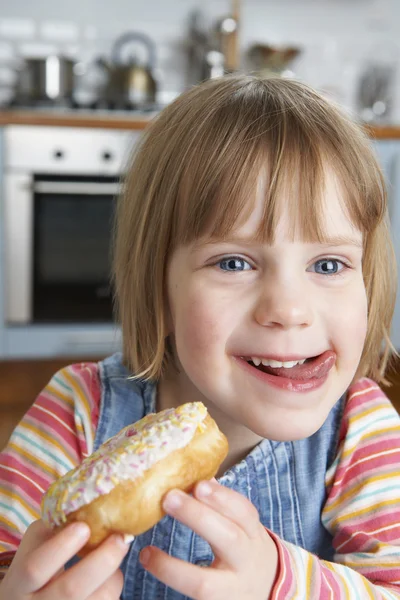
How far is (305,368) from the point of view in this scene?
88 centimetres

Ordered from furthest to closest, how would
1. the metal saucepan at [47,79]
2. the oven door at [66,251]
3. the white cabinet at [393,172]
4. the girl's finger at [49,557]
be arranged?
the metal saucepan at [47,79], the white cabinet at [393,172], the oven door at [66,251], the girl's finger at [49,557]

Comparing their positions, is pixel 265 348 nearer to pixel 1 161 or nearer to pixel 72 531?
pixel 72 531

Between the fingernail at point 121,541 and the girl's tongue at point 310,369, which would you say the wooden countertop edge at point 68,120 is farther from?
the fingernail at point 121,541

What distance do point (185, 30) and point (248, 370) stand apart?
3234 millimetres

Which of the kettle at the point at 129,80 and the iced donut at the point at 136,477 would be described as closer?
the iced donut at the point at 136,477

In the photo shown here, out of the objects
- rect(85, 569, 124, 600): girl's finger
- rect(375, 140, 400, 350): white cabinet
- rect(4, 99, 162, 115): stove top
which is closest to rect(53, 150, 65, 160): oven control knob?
rect(4, 99, 162, 115): stove top

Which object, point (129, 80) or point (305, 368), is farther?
point (129, 80)

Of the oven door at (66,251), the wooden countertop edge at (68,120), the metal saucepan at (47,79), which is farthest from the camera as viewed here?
the metal saucepan at (47,79)

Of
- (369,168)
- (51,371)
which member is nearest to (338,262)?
(369,168)

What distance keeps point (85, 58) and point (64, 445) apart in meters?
3.01

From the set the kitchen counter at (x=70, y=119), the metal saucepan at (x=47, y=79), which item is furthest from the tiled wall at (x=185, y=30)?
the kitchen counter at (x=70, y=119)

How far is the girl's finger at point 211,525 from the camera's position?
69 centimetres

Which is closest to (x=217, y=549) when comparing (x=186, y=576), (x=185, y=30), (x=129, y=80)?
(x=186, y=576)

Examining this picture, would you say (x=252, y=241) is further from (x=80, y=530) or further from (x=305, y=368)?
(x=80, y=530)
